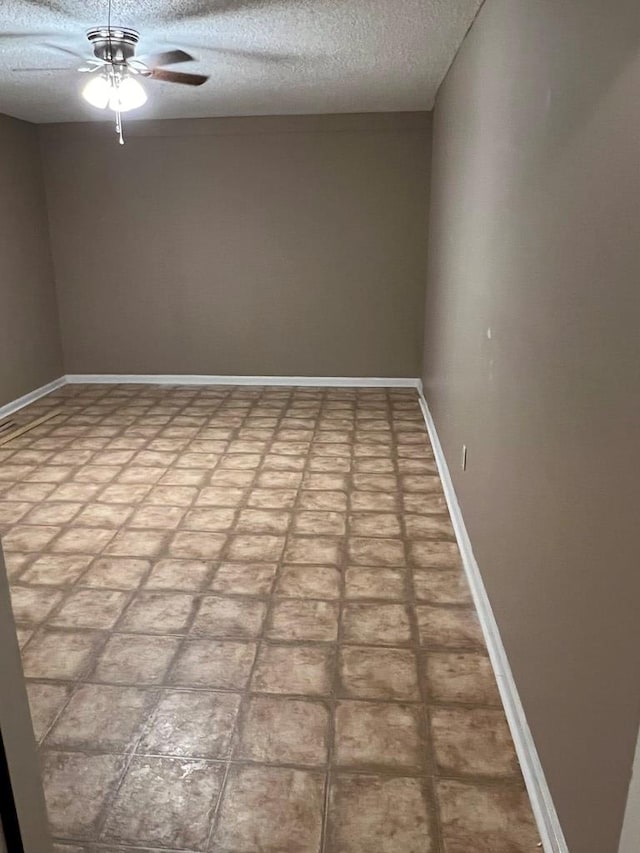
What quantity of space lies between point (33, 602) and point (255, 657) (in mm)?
967

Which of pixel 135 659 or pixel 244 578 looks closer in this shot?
pixel 135 659

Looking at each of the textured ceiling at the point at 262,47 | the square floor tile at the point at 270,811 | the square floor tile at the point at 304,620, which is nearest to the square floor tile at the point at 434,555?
the square floor tile at the point at 304,620

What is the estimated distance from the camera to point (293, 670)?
2154 millimetres

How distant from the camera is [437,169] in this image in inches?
176

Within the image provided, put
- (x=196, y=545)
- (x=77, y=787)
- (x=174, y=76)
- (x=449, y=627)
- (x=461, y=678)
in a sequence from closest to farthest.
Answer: (x=77, y=787) → (x=461, y=678) → (x=449, y=627) → (x=196, y=545) → (x=174, y=76)

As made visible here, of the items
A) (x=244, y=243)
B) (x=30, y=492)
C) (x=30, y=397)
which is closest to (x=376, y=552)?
(x=30, y=492)

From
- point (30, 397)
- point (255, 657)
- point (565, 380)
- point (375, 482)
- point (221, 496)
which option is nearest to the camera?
point (565, 380)

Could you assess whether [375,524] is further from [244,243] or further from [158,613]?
[244,243]

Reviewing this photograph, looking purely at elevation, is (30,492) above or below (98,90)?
below

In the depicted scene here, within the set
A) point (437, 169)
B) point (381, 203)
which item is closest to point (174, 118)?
point (381, 203)

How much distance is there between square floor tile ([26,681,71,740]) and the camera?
194 cm

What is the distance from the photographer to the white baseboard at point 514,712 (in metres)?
1.51

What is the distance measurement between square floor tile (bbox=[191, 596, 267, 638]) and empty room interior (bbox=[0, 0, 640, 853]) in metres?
0.01

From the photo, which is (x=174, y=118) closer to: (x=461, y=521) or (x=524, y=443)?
(x=461, y=521)
